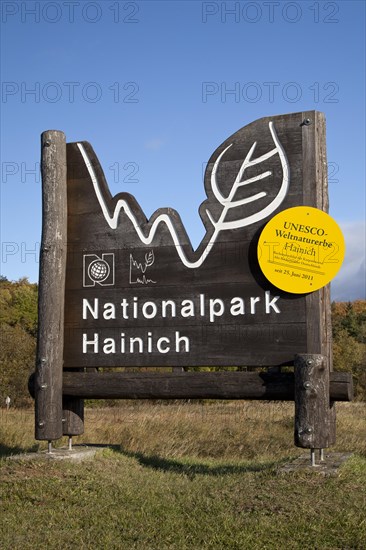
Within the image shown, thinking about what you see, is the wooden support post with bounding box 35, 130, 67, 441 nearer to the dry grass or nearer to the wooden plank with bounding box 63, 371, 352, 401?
the wooden plank with bounding box 63, 371, 352, 401

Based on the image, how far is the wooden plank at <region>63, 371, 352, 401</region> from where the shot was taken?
344 inches

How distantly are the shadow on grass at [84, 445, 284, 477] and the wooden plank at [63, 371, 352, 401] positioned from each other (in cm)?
99

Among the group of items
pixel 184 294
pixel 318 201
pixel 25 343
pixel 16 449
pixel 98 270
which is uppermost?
pixel 318 201

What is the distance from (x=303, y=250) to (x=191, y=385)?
2.12m

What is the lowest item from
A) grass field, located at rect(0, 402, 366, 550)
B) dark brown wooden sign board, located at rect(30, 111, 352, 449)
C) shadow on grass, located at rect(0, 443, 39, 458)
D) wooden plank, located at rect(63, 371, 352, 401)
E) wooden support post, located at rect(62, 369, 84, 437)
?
grass field, located at rect(0, 402, 366, 550)

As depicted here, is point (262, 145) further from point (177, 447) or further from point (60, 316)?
point (177, 447)

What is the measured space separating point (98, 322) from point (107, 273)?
25.4 inches

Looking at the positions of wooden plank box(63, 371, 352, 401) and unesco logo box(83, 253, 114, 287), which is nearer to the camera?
wooden plank box(63, 371, 352, 401)

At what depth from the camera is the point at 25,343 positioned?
30422mm

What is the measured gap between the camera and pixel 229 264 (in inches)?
361

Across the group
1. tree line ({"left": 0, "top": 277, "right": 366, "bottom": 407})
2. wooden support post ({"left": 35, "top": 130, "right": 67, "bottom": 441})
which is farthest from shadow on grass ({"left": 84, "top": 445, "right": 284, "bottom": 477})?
tree line ({"left": 0, "top": 277, "right": 366, "bottom": 407})

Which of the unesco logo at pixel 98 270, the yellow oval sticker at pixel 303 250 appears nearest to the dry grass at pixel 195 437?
the unesco logo at pixel 98 270

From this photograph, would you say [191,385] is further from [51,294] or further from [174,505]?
[51,294]

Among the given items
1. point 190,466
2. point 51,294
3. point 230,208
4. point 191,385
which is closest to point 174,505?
point 191,385
